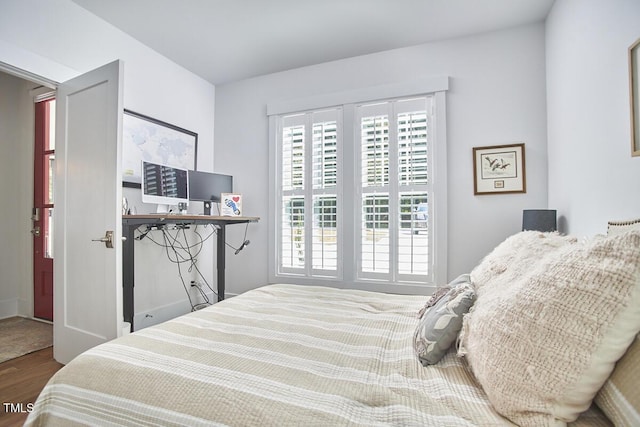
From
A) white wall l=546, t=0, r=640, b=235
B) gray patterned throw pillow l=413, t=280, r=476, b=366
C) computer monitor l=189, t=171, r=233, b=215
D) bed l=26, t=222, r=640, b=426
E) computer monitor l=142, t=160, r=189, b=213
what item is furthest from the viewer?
computer monitor l=189, t=171, r=233, b=215

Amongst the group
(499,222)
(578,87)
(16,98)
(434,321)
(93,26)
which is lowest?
(434,321)

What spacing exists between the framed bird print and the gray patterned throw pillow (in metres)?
A: 1.84

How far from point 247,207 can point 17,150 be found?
250 centimetres

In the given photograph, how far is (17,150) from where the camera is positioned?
3363mm

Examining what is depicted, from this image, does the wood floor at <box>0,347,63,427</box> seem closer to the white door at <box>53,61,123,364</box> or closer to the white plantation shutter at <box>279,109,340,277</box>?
the white door at <box>53,61,123,364</box>

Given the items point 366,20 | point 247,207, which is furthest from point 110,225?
point 366,20

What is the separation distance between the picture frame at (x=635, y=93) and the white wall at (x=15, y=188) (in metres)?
4.76

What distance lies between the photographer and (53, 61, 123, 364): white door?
6.45 ft

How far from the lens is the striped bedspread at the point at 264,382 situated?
2.52 feet

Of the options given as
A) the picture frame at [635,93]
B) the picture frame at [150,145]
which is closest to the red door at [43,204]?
the picture frame at [150,145]

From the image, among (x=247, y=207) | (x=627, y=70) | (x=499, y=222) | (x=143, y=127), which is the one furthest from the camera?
(x=247, y=207)

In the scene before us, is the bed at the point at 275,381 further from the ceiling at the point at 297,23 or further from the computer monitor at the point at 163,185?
the ceiling at the point at 297,23

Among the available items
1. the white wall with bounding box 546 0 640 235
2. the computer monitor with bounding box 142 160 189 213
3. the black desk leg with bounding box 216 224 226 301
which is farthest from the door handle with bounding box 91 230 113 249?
the white wall with bounding box 546 0 640 235

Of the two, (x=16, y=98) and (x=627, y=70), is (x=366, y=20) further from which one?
(x=16, y=98)
